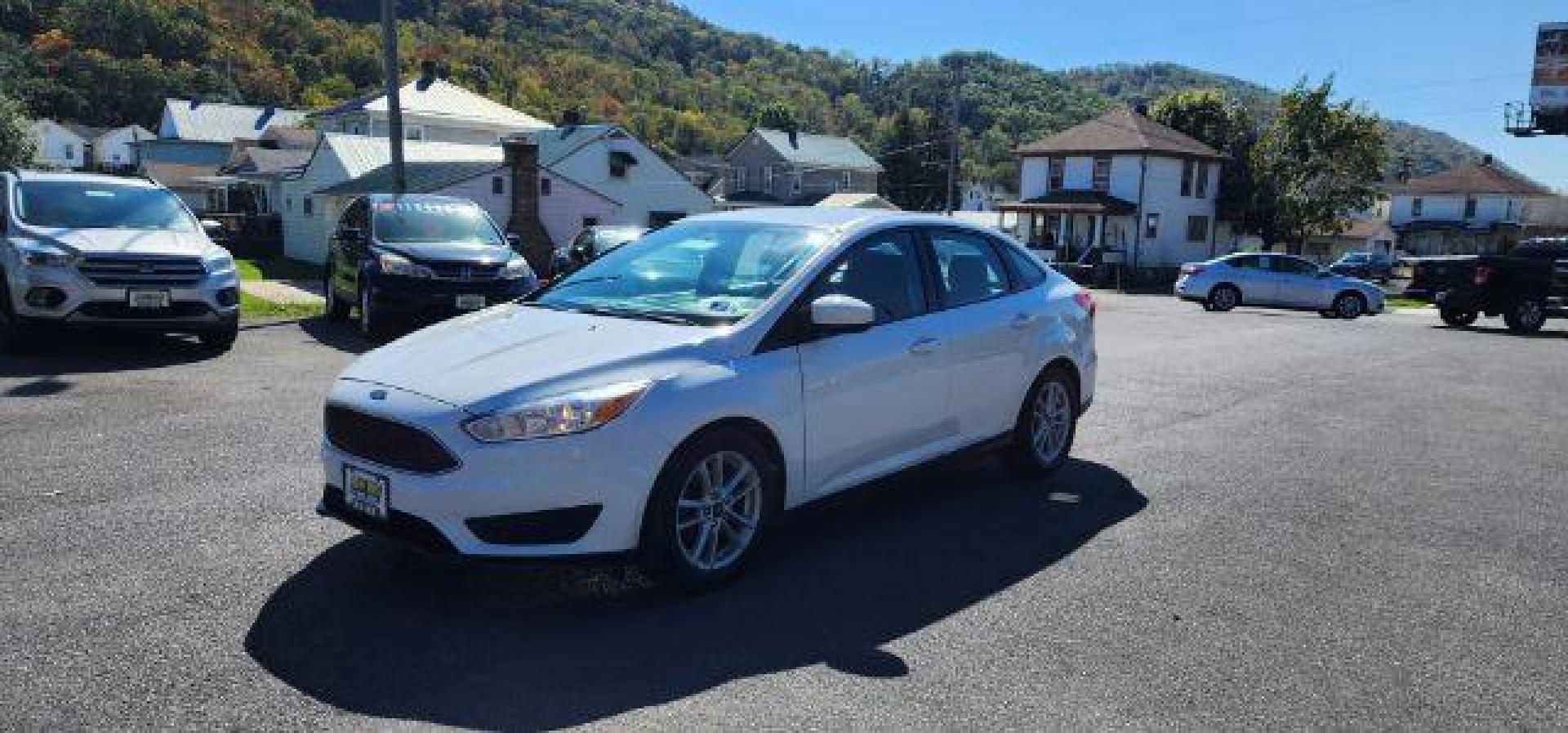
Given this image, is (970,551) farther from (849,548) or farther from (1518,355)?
(1518,355)

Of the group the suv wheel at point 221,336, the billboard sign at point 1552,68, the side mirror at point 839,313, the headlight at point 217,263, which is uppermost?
the billboard sign at point 1552,68

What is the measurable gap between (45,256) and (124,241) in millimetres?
672

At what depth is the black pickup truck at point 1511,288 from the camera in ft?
66.0

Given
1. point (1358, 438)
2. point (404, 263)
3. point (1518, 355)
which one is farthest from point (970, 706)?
point (1518, 355)

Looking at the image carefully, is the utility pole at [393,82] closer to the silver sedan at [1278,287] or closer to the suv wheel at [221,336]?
the suv wheel at [221,336]

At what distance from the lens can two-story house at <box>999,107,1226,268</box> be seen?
158 ft

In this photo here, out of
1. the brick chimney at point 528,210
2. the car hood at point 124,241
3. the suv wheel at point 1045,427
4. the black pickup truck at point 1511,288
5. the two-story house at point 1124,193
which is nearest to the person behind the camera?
the suv wheel at point 1045,427

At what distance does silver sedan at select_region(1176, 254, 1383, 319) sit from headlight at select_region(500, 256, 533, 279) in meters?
18.6

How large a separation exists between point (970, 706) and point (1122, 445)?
15.6 ft

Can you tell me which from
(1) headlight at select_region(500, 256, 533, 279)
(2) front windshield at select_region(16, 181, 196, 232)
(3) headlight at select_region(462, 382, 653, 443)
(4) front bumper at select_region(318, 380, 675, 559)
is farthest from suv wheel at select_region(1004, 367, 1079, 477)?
(2) front windshield at select_region(16, 181, 196, 232)

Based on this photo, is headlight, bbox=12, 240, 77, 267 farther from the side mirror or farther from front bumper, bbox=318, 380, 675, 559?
the side mirror

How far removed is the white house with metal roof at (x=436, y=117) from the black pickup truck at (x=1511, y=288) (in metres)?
39.5

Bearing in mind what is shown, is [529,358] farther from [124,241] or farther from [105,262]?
[124,241]

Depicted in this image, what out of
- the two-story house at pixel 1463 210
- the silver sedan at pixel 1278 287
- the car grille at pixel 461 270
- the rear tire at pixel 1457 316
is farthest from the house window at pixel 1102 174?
the car grille at pixel 461 270
